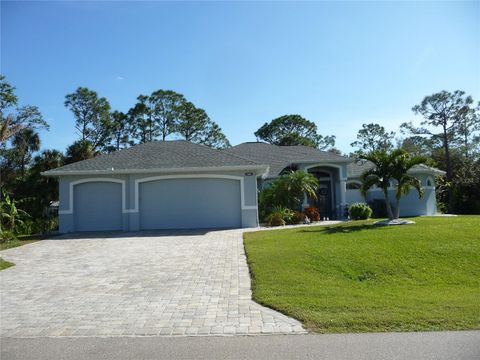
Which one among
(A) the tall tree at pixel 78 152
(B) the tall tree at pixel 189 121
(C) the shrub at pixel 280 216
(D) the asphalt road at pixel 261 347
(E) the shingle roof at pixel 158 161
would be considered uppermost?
(B) the tall tree at pixel 189 121

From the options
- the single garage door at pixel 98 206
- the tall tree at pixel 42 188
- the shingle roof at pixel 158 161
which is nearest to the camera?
the shingle roof at pixel 158 161

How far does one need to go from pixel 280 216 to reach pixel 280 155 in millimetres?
8652

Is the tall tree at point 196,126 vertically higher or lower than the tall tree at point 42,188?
higher

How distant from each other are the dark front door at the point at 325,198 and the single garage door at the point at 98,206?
11.9 meters

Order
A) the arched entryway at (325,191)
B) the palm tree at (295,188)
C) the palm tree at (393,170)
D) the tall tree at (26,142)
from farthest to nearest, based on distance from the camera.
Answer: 1. the tall tree at (26,142)
2. the arched entryway at (325,191)
3. the palm tree at (295,188)
4. the palm tree at (393,170)

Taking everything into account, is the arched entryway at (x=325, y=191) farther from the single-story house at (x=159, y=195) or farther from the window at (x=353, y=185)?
the single-story house at (x=159, y=195)

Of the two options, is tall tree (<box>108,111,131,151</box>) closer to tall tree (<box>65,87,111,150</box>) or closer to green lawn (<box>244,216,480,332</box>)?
tall tree (<box>65,87,111,150</box>)

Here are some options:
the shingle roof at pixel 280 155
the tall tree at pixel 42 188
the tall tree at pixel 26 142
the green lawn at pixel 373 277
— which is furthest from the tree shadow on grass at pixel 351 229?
the tall tree at pixel 26 142

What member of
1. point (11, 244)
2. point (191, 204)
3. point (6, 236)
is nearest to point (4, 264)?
point (11, 244)

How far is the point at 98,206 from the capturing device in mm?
18594

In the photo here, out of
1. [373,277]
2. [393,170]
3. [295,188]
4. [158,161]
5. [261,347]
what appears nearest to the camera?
[261,347]

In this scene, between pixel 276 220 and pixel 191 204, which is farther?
pixel 276 220

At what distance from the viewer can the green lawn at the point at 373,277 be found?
18.4ft

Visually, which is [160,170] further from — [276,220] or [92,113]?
[92,113]
